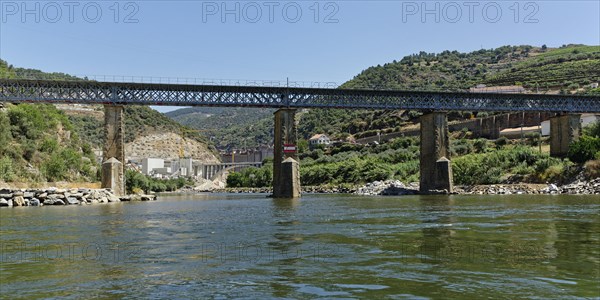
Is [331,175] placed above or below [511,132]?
below

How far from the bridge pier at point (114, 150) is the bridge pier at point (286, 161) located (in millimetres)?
16700

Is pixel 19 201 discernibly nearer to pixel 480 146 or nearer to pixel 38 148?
pixel 38 148

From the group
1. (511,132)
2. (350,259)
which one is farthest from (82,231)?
(511,132)

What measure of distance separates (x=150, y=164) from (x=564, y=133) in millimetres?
132331

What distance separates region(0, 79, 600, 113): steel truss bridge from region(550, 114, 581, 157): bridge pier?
180 centimetres

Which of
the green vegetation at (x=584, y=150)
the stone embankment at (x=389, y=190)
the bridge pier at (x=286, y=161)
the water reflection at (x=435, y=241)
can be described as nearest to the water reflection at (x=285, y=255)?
the water reflection at (x=435, y=241)

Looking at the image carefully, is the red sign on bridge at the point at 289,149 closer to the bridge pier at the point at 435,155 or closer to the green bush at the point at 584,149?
the bridge pier at the point at 435,155

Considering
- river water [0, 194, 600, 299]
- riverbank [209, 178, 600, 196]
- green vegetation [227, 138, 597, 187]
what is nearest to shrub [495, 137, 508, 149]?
green vegetation [227, 138, 597, 187]

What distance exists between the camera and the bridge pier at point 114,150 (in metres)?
55.9

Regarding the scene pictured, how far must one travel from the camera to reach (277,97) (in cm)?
6675

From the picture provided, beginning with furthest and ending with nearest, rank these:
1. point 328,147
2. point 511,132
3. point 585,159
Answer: point 328,147, point 511,132, point 585,159

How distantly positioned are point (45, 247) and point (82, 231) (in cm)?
512

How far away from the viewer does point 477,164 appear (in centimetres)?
7406

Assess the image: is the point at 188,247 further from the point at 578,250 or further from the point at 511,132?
the point at 511,132
